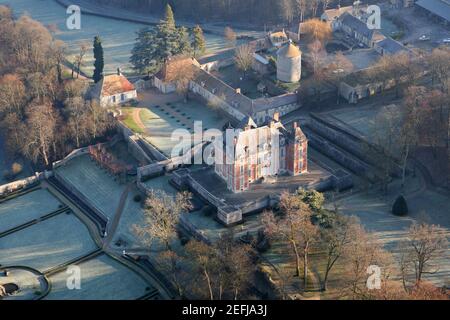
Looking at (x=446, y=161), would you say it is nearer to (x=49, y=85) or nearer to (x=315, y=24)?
(x=315, y=24)

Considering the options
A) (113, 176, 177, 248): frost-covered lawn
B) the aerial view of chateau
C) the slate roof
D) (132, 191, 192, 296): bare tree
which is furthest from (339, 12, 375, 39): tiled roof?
(132, 191, 192, 296): bare tree

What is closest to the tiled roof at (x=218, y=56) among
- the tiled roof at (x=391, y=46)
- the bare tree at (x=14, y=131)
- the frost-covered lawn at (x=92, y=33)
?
the frost-covered lawn at (x=92, y=33)

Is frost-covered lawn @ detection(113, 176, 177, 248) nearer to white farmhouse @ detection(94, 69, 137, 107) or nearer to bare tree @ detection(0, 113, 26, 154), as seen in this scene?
bare tree @ detection(0, 113, 26, 154)

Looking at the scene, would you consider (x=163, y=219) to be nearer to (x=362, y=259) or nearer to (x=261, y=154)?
(x=261, y=154)

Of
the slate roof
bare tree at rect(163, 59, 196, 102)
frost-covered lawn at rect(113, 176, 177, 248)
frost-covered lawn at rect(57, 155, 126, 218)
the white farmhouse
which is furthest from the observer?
the slate roof

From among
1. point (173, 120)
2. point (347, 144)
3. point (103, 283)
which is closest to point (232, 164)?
point (103, 283)

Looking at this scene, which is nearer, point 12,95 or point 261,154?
point 261,154
